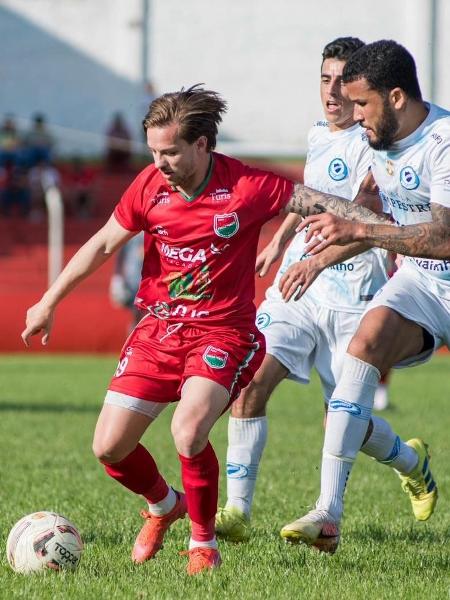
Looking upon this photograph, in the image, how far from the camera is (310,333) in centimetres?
654

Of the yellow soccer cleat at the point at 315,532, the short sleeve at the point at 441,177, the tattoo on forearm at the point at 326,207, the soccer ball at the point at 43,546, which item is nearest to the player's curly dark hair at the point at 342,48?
the short sleeve at the point at 441,177

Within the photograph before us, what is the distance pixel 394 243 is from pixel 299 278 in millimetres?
459

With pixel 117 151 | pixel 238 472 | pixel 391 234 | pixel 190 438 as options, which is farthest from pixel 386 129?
pixel 117 151

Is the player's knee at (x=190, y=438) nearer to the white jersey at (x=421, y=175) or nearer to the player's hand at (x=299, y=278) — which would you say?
the player's hand at (x=299, y=278)

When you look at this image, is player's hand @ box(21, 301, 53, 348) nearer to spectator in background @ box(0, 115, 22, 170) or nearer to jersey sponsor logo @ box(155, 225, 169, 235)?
jersey sponsor logo @ box(155, 225, 169, 235)

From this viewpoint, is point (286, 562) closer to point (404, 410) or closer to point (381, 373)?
point (381, 373)

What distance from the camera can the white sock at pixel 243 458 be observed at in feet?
20.4

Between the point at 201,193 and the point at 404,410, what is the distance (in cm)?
826

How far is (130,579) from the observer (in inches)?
197

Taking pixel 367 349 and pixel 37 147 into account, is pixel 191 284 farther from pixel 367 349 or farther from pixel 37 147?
pixel 37 147

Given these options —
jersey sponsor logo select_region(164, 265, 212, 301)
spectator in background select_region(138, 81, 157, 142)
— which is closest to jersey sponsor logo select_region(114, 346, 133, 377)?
jersey sponsor logo select_region(164, 265, 212, 301)

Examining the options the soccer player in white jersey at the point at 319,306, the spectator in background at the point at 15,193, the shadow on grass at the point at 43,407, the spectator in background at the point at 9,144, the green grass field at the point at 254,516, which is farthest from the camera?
the spectator in background at the point at 9,144

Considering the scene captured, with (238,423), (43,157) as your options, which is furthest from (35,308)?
(43,157)

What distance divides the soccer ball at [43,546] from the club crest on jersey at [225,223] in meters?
1.51
